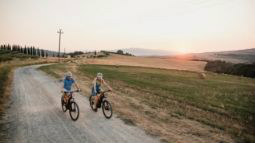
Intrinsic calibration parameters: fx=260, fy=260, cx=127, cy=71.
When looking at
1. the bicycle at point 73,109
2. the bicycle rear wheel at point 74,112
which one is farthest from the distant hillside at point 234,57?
the bicycle rear wheel at point 74,112

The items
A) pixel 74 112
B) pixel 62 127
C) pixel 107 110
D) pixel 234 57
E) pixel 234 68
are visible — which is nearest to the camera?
pixel 62 127

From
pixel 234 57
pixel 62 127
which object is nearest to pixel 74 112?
pixel 62 127

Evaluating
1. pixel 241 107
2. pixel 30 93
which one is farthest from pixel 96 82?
pixel 241 107

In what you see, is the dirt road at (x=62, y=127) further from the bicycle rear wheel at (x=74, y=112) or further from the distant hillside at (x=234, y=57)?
the distant hillside at (x=234, y=57)

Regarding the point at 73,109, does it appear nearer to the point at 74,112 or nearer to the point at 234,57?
the point at 74,112

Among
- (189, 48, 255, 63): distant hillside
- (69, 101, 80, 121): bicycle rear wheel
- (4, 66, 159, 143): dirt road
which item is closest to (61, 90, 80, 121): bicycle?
(69, 101, 80, 121): bicycle rear wheel

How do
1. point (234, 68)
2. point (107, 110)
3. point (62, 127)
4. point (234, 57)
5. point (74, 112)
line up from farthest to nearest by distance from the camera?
1. point (234, 57)
2. point (234, 68)
3. point (107, 110)
4. point (74, 112)
5. point (62, 127)

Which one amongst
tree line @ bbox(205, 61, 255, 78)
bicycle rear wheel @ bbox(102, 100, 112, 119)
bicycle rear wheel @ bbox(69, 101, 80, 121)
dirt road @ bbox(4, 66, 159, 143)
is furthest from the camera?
tree line @ bbox(205, 61, 255, 78)

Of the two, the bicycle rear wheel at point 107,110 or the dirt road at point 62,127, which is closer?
the dirt road at point 62,127

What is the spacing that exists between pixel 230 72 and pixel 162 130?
208 ft

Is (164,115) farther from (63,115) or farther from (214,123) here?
(63,115)

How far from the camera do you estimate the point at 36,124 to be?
11531mm

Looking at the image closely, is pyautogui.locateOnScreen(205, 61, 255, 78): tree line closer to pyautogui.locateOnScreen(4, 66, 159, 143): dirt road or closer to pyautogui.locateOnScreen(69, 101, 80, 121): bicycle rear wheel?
pyautogui.locateOnScreen(4, 66, 159, 143): dirt road

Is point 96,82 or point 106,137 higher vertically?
point 96,82
